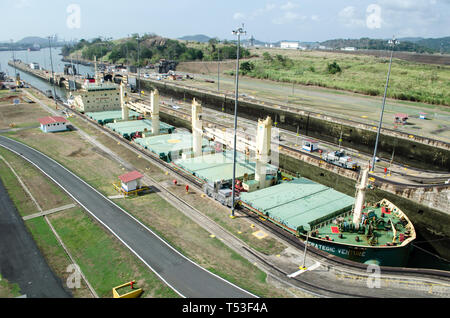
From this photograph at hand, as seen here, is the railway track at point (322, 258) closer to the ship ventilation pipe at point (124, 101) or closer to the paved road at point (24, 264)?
the paved road at point (24, 264)

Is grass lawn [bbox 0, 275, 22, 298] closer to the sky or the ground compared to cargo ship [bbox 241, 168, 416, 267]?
closer to the ground

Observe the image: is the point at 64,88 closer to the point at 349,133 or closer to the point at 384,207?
the point at 349,133

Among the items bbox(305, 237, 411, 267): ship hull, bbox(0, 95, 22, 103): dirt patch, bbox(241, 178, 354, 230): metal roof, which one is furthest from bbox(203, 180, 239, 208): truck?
bbox(0, 95, 22, 103): dirt patch

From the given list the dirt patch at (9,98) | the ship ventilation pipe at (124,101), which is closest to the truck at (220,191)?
the ship ventilation pipe at (124,101)

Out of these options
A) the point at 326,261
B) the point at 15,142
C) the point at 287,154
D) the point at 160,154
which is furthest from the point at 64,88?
the point at 326,261

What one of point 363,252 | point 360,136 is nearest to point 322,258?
point 363,252

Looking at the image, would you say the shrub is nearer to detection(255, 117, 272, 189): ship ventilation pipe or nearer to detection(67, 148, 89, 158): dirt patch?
detection(255, 117, 272, 189): ship ventilation pipe
